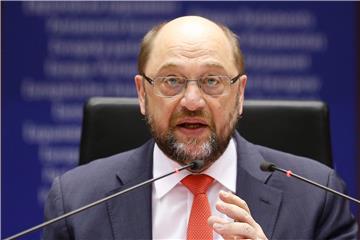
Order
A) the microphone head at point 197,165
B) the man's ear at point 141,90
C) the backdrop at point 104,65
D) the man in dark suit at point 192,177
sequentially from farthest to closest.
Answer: the backdrop at point 104,65
the man's ear at point 141,90
the man in dark suit at point 192,177
the microphone head at point 197,165

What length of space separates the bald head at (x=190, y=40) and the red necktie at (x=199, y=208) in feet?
1.01

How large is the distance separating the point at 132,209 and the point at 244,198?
0.94ft

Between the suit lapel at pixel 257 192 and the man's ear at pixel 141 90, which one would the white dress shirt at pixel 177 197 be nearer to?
the suit lapel at pixel 257 192

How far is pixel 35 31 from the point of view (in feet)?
9.91

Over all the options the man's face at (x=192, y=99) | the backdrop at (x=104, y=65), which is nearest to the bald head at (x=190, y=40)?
the man's face at (x=192, y=99)

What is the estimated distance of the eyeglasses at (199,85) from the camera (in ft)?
5.89

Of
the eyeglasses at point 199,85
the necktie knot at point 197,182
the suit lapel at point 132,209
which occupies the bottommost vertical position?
the suit lapel at point 132,209

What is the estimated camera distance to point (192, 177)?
1.82m

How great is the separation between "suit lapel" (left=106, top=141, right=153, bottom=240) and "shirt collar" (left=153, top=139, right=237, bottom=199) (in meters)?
0.03

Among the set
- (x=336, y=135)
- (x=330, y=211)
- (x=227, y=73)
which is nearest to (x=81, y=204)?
(x=227, y=73)

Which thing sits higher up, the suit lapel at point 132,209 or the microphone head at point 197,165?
the microphone head at point 197,165

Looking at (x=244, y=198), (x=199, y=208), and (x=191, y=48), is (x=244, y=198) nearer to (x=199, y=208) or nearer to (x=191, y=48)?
(x=199, y=208)

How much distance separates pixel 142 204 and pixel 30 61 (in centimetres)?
139

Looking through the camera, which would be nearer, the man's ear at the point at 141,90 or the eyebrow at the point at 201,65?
the eyebrow at the point at 201,65
